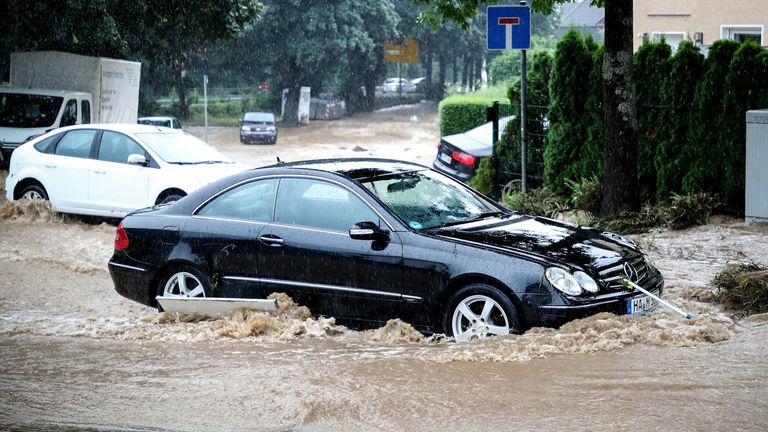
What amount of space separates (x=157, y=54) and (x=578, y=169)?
25841 millimetres

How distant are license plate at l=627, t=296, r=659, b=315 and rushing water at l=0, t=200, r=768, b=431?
0.19 feet

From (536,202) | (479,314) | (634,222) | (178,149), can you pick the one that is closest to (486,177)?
(536,202)

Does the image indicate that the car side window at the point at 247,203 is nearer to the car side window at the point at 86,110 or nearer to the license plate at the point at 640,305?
the license plate at the point at 640,305

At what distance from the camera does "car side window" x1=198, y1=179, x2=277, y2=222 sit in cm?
912

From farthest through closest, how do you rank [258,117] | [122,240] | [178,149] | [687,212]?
[258,117], [178,149], [687,212], [122,240]

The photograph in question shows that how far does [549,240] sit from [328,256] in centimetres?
170

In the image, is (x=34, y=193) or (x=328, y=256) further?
(x=34, y=193)

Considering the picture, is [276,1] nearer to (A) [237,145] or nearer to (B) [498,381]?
(A) [237,145]

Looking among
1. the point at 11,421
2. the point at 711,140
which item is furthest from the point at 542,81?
the point at 11,421

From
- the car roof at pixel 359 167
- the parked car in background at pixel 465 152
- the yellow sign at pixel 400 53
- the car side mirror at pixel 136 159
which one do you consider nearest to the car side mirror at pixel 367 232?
the car roof at pixel 359 167

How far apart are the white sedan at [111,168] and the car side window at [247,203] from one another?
5.78m

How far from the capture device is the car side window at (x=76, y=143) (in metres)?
16.2

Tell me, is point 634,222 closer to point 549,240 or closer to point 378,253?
point 549,240

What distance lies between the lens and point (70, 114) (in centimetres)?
2397
